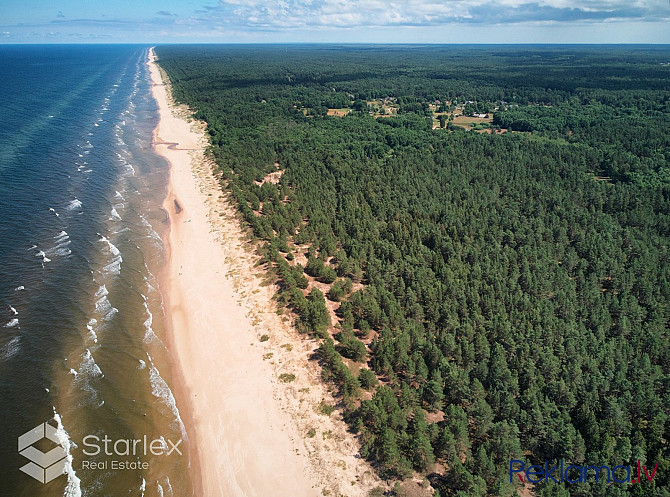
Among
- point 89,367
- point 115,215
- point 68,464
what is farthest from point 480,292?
point 115,215

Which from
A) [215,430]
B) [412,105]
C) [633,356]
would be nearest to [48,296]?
[215,430]

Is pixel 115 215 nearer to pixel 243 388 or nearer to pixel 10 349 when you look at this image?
pixel 10 349

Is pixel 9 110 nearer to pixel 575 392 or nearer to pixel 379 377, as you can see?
pixel 379 377

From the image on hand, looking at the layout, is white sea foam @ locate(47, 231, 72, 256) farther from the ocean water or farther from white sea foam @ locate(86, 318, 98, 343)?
white sea foam @ locate(86, 318, 98, 343)

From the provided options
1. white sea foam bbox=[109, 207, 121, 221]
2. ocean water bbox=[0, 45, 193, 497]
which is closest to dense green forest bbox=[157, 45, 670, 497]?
ocean water bbox=[0, 45, 193, 497]

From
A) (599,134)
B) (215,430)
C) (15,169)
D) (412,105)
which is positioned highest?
→ (412,105)

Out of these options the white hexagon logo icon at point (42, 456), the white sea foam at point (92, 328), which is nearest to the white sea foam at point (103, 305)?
the white sea foam at point (92, 328)

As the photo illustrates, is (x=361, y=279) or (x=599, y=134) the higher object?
(x=599, y=134)
